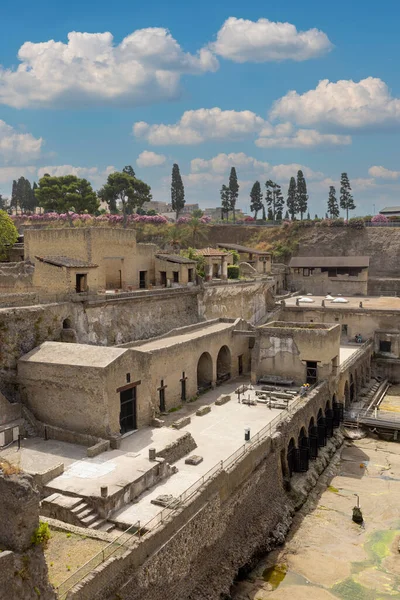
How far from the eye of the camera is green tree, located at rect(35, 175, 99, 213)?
71438mm

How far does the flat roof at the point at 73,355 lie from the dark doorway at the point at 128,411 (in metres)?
1.95

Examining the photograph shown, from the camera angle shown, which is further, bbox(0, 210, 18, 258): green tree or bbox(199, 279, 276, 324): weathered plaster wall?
bbox(0, 210, 18, 258): green tree

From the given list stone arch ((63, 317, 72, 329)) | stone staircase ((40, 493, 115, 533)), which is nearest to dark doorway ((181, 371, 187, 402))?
stone arch ((63, 317, 72, 329))

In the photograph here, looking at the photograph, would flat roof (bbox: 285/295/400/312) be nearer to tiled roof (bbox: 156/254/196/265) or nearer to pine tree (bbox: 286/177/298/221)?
tiled roof (bbox: 156/254/196/265)

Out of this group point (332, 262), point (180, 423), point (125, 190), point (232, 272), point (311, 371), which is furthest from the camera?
point (125, 190)

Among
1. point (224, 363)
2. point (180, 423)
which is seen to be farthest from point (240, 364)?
point (180, 423)

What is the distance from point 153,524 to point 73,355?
32.8ft

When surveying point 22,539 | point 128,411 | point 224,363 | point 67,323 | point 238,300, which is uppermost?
point 67,323

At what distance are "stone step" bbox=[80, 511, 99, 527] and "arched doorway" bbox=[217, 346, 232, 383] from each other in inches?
793

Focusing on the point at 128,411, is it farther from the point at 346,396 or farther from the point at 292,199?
the point at 292,199

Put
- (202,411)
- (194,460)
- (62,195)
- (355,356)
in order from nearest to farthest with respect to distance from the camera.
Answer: (194,460), (202,411), (355,356), (62,195)

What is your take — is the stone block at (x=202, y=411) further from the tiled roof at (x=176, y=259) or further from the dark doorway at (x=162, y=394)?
the tiled roof at (x=176, y=259)

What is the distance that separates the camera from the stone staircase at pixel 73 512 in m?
18.5

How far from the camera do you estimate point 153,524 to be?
18359 millimetres
